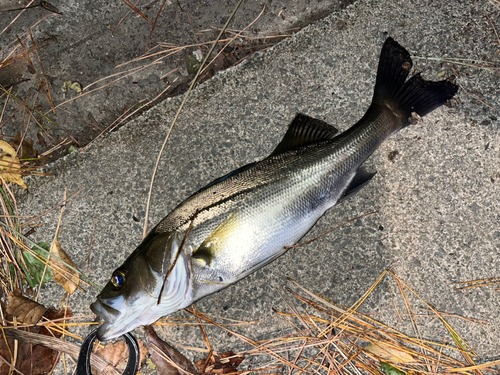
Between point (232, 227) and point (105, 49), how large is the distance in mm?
2090

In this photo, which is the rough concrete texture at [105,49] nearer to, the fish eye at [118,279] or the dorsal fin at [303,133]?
the dorsal fin at [303,133]

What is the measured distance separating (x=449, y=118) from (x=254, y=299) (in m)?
2.21

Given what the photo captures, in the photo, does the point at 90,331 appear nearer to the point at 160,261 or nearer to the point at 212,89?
the point at 160,261

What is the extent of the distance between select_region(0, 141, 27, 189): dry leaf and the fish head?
140 cm

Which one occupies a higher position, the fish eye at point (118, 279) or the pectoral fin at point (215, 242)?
the fish eye at point (118, 279)

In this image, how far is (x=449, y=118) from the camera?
276cm

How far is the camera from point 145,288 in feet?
7.18

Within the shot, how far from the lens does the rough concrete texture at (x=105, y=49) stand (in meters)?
2.94

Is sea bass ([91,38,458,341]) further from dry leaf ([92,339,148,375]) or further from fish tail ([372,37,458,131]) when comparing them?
dry leaf ([92,339,148,375])

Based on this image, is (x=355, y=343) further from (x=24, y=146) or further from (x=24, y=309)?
(x=24, y=146)

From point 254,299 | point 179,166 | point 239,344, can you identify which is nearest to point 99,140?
point 179,166

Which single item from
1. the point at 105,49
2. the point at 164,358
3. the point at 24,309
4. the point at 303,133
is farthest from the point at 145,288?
the point at 105,49

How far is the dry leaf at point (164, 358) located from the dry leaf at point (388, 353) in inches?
55.9

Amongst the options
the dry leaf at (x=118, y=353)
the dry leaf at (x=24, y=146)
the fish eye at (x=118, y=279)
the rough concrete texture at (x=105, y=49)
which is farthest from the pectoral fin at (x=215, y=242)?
the dry leaf at (x=24, y=146)
